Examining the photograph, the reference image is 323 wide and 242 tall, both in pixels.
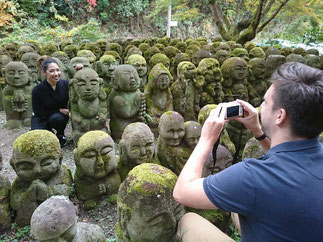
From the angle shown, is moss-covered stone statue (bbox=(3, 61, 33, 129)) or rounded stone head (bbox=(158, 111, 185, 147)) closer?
rounded stone head (bbox=(158, 111, 185, 147))

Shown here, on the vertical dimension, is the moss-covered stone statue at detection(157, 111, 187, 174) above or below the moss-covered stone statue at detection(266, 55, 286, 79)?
below

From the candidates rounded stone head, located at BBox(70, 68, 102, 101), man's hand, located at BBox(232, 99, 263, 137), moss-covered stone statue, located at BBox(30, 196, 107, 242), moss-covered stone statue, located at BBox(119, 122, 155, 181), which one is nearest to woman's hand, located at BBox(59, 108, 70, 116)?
rounded stone head, located at BBox(70, 68, 102, 101)

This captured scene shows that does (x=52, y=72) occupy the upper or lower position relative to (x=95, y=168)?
upper

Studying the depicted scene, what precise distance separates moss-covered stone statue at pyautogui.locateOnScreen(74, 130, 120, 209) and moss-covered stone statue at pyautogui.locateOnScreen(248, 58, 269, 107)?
465 centimetres

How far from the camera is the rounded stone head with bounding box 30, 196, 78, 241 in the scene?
1842 mm

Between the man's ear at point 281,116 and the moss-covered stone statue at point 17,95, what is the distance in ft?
19.1

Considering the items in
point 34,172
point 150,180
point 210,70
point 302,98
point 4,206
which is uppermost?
point 302,98

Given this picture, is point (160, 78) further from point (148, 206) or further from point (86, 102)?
point (148, 206)

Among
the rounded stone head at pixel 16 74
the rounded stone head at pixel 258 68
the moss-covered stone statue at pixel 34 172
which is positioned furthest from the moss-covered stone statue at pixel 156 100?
the moss-covered stone statue at pixel 34 172

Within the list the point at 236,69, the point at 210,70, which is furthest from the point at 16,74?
the point at 236,69

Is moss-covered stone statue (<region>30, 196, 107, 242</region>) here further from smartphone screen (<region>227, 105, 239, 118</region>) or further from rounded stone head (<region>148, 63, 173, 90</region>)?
rounded stone head (<region>148, 63, 173, 90</region>)

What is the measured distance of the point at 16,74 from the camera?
566 centimetres

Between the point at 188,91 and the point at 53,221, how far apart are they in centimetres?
447

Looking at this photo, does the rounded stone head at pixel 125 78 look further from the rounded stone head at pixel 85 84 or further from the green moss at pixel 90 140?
the green moss at pixel 90 140
